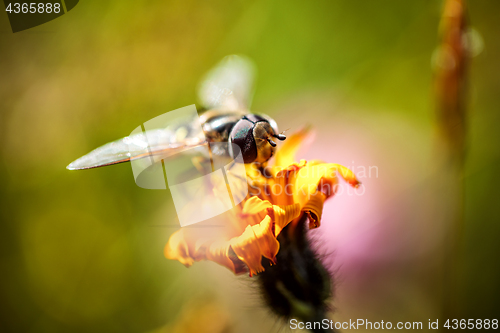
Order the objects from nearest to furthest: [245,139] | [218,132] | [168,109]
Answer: [245,139] → [218,132] → [168,109]

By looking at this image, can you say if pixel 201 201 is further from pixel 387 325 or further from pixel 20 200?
pixel 20 200

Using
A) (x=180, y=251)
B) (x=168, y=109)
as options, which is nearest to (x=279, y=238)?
(x=180, y=251)

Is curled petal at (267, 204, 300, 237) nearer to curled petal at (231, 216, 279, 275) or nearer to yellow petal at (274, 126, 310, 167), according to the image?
curled petal at (231, 216, 279, 275)

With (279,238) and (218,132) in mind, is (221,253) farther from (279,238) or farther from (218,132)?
(218,132)

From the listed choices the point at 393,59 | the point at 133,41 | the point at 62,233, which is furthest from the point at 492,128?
the point at 62,233

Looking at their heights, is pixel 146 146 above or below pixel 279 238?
above
